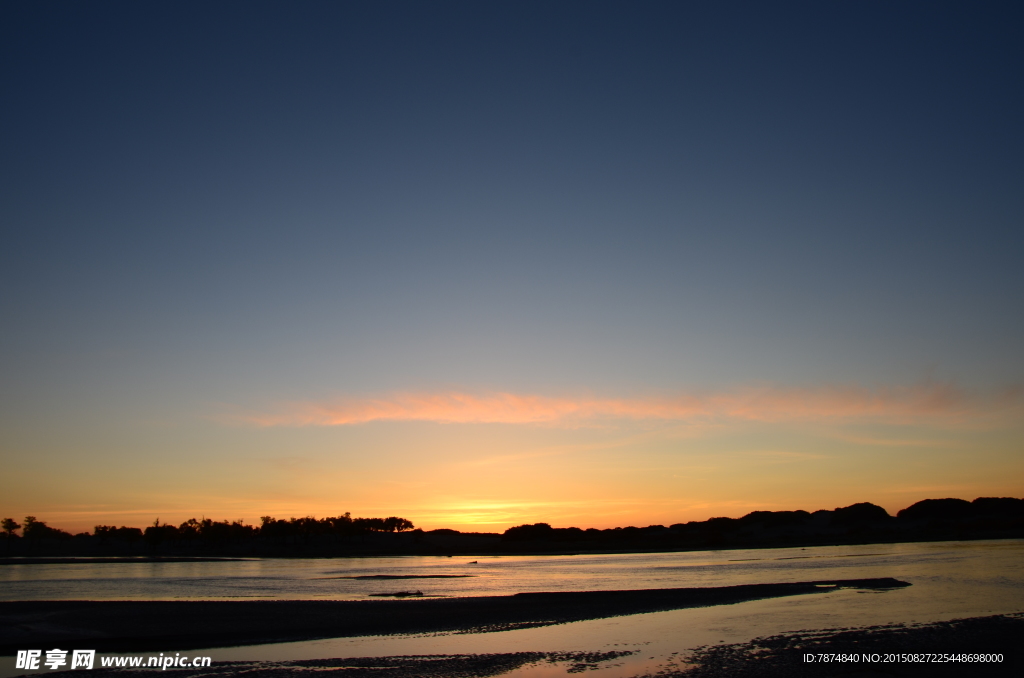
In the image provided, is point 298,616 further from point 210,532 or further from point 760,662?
point 210,532

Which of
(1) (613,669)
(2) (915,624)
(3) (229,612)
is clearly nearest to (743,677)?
(1) (613,669)

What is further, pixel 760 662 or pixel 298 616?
pixel 298 616

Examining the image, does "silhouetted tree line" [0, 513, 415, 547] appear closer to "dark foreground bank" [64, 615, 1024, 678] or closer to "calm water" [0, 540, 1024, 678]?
"calm water" [0, 540, 1024, 678]

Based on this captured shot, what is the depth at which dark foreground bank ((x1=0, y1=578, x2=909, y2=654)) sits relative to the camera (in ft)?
87.6

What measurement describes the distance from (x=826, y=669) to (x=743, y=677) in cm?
273

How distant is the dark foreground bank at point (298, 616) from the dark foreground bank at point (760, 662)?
659cm

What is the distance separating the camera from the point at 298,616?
33125mm

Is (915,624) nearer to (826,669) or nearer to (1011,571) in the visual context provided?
(826,669)

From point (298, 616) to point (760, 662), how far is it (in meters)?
23.0

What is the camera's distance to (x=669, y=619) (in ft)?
106

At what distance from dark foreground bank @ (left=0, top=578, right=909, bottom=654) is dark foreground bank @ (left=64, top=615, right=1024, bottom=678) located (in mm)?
6586

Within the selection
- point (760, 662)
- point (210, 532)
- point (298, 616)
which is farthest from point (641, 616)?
point (210, 532)

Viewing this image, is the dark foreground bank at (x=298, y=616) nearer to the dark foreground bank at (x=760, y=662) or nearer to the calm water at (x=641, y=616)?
the calm water at (x=641, y=616)

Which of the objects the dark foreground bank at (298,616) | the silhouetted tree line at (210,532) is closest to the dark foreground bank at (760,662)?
the dark foreground bank at (298,616)
